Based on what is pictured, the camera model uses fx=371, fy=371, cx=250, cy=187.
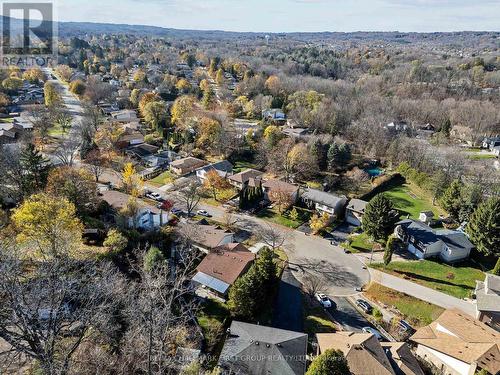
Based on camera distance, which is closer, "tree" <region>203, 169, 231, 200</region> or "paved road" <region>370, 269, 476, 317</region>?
"paved road" <region>370, 269, 476, 317</region>

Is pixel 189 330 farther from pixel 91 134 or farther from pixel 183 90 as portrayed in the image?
pixel 183 90

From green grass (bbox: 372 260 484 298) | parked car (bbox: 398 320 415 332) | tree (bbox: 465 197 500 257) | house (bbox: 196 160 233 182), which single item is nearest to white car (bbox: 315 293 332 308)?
parked car (bbox: 398 320 415 332)

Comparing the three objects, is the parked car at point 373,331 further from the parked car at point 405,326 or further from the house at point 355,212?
the house at point 355,212

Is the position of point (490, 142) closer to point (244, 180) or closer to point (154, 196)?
point (244, 180)

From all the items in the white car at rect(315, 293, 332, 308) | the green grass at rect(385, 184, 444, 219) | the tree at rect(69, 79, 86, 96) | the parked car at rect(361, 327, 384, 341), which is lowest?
the parked car at rect(361, 327, 384, 341)

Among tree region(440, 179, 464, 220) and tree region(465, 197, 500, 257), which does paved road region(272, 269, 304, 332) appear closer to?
tree region(465, 197, 500, 257)

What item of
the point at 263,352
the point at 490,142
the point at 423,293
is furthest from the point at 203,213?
the point at 490,142

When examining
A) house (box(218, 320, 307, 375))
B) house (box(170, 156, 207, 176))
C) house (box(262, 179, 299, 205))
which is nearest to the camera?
house (box(218, 320, 307, 375))
